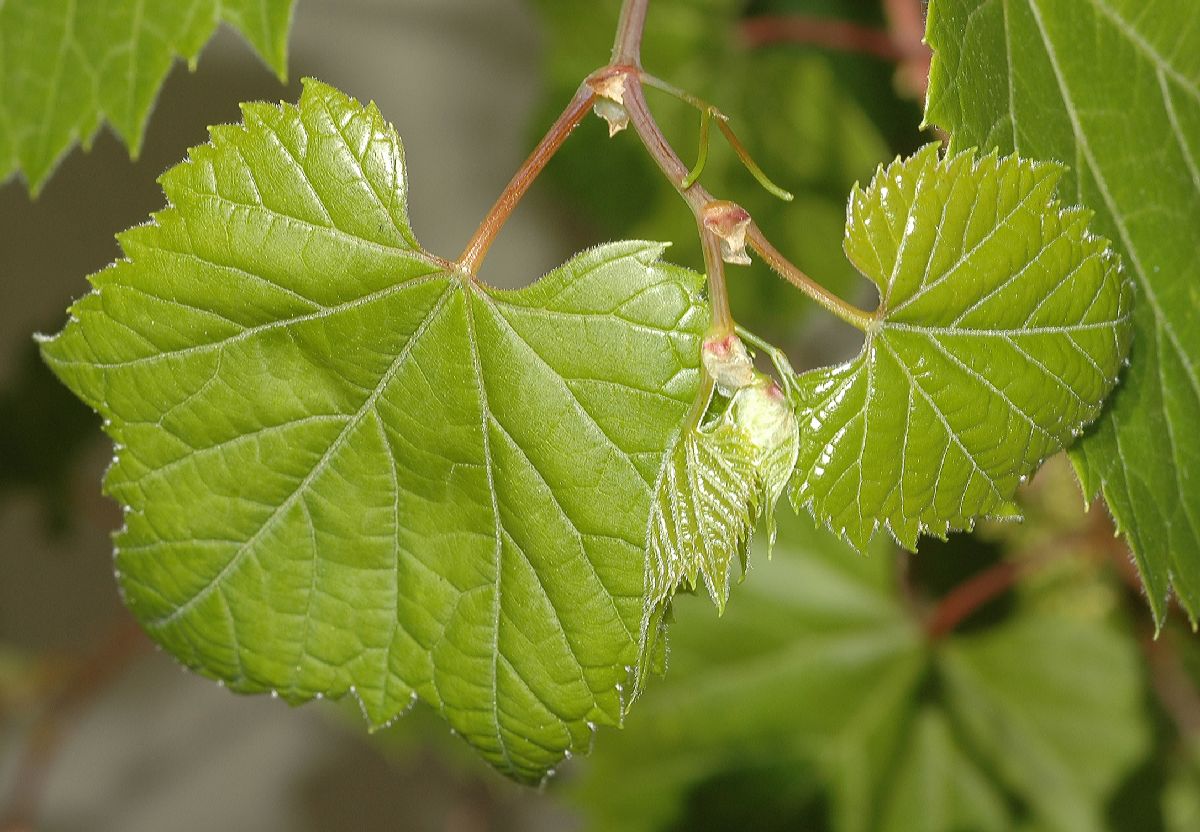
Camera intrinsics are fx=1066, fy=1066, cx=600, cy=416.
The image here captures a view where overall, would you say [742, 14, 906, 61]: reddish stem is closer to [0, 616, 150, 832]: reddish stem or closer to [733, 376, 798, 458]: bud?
[733, 376, 798, 458]: bud

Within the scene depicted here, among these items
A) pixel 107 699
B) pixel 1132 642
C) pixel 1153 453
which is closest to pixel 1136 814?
pixel 1132 642

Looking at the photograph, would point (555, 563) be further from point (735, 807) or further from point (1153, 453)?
point (735, 807)

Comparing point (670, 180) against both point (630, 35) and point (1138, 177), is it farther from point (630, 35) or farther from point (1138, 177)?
point (1138, 177)

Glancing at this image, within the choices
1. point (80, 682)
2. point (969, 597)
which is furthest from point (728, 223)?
point (80, 682)

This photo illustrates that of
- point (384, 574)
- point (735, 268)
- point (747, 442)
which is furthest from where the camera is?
point (735, 268)

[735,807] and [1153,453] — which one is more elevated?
[1153,453]

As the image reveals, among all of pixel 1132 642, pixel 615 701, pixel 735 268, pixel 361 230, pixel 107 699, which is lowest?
pixel 107 699

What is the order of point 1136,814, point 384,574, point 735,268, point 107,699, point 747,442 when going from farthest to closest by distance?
point 107,699
point 735,268
point 1136,814
point 384,574
point 747,442

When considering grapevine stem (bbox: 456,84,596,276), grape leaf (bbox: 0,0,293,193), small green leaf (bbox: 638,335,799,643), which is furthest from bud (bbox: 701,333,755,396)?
grape leaf (bbox: 0,0,293,193)
